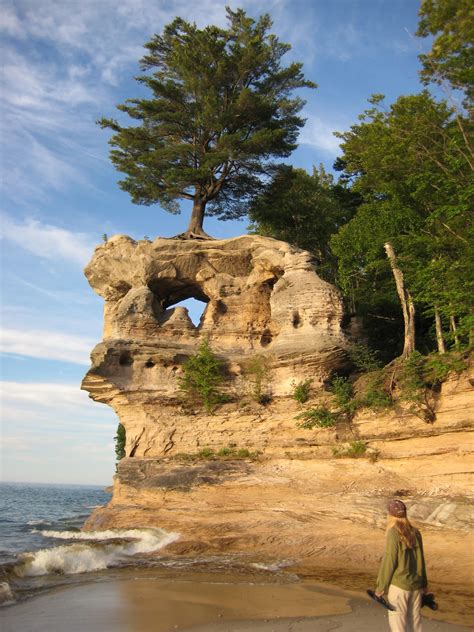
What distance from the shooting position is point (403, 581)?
5.41m

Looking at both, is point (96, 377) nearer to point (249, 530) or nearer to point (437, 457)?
point (249, 530)

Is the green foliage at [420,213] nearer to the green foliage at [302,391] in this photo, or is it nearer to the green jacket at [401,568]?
the green foliage at [302,391]

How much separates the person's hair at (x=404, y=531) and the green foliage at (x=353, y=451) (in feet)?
28.2

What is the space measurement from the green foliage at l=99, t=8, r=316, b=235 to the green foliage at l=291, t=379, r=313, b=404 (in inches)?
366

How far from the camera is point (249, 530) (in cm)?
1310

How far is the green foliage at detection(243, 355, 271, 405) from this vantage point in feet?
55.6

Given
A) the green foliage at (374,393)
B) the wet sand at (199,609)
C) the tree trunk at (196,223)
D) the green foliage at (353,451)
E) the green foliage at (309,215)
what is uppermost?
the green foliage at (309,215)

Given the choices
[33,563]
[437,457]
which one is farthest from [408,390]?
[33,563]

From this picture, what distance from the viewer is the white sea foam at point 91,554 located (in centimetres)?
1102

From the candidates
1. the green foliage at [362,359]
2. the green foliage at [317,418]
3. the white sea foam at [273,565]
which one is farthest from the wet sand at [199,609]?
the green foliage at [362,359]

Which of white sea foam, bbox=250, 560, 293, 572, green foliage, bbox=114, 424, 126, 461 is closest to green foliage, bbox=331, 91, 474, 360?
white sea foam, bbox=250, 560, 293, 572

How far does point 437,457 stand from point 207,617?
7.68 metres

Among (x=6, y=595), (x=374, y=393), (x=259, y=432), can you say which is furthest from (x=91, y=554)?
(x=374, y=393)

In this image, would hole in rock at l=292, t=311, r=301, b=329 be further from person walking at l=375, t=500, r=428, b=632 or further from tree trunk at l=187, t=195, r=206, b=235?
person walking at l=375, t=500, r=428, b=632
